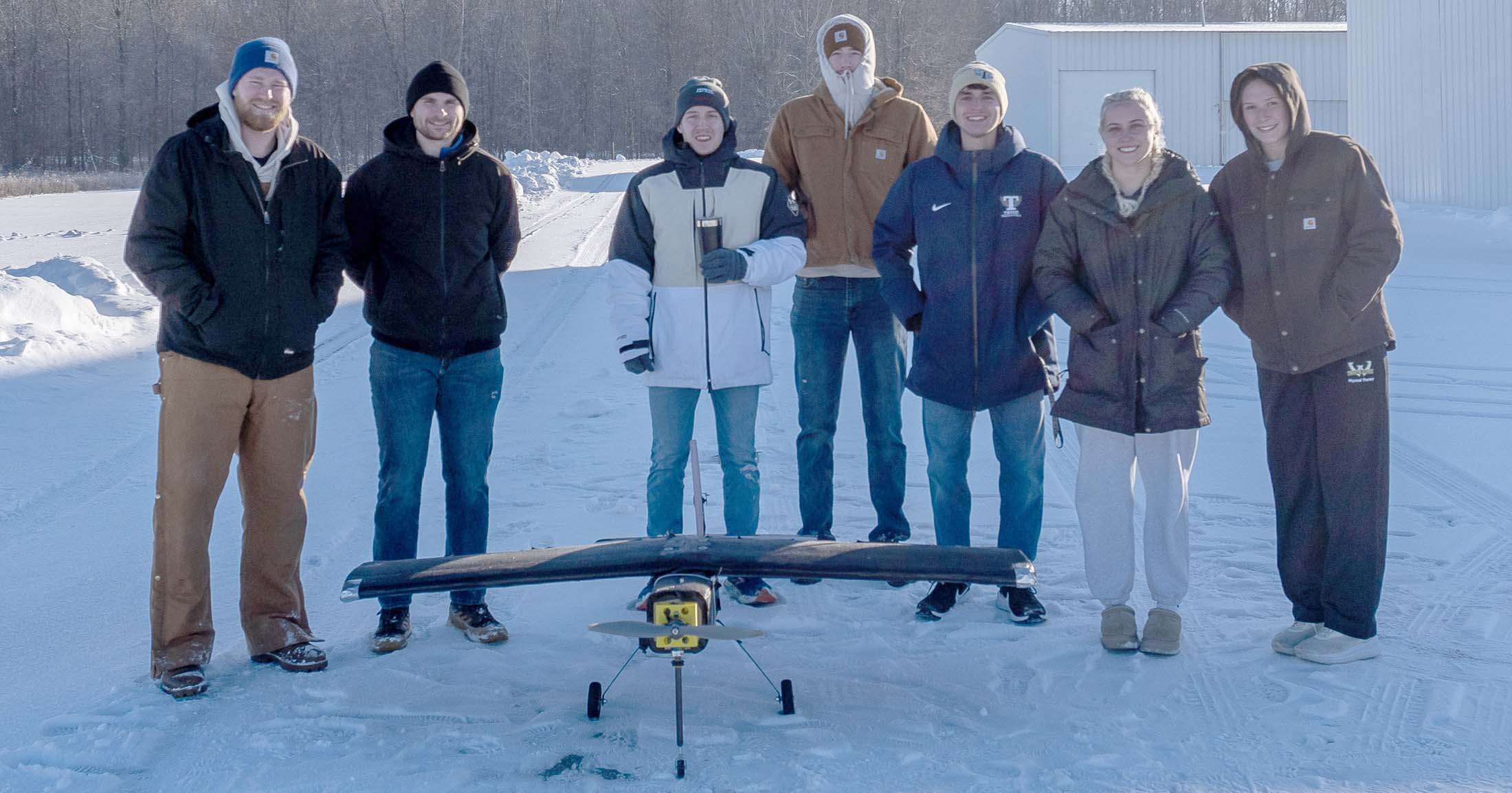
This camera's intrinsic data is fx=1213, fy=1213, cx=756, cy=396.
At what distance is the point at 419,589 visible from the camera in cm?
356

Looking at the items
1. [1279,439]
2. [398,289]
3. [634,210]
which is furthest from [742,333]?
[1279,439]

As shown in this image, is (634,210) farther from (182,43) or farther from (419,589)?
(182,43)

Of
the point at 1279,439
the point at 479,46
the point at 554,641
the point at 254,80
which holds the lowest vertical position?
the point at 554,641

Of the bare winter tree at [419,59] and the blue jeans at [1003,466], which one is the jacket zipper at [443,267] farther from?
the bare winter tree at [419,59]

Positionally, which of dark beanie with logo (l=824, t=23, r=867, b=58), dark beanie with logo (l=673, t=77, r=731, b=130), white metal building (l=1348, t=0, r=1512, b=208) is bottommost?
dark beanie with logo (l=673, t=77, r=731, b=130)

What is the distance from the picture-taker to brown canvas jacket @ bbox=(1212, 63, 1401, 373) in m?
3.96

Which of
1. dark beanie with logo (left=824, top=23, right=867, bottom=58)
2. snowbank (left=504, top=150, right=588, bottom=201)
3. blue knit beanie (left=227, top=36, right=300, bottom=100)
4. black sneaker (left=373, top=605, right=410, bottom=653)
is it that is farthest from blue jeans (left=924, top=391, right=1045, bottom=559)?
snowbank (left=504, top=150, right=588, bottom=201)

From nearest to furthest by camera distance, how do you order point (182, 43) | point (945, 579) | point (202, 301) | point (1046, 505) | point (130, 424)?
point (945, 579) < point (202, 301) < point (1046, 505) < point (130, 424) < point (182, 43)

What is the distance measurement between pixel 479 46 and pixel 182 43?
15.1m

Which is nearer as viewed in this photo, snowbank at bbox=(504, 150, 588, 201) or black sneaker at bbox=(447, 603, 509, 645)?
black sneaker at bbox=(447, 603, 509, 645)

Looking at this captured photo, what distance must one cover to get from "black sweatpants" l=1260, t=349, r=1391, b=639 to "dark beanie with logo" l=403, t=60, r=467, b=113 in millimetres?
3034

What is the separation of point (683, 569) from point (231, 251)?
1841 millimetres

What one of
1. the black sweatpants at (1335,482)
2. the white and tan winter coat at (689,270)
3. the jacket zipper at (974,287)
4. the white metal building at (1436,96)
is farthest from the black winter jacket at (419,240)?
the white metal building at (1436,96)

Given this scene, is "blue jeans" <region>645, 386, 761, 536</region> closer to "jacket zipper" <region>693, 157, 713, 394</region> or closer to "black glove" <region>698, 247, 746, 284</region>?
"jacket zipper" <region>693, 157, 713, 394</region>
